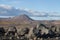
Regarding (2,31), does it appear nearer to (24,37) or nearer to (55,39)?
(24,37)

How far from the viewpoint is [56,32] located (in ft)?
170

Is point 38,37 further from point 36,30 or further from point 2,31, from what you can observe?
point 2,31

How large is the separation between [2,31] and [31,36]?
5.60 metres

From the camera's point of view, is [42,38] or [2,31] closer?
[42,38]

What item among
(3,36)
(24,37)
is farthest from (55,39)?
(3,36)

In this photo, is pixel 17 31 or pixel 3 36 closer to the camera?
pixel 3 36

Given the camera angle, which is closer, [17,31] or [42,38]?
[42,38]

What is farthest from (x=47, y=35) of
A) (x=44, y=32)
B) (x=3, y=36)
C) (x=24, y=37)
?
(x=3, y=36)

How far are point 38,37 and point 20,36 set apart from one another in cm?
294

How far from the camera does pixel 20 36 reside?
161 feet

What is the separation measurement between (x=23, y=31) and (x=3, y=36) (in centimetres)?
419

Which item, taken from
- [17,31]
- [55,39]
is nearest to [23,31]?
[17,31]

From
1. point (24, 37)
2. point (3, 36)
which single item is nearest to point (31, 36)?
point (24, 37)

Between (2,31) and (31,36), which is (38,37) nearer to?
(31,36)
